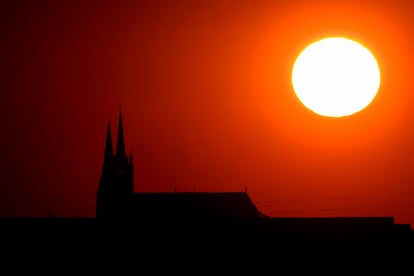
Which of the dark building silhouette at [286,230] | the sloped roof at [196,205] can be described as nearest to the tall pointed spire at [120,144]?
the sloped roof at [196,205]

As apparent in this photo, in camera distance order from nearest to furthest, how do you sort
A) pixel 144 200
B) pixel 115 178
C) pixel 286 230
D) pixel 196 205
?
pixel 286 230 → pixel 196 205 → pixel 144 200 → pixel 115 178

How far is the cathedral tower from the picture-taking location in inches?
4584

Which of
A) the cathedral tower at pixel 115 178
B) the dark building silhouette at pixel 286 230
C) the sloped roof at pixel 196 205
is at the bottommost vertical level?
the dark building silhouette at pixel 286 230

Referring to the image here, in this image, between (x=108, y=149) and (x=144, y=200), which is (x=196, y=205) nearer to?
(x=144, y=200)

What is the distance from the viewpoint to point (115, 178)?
11769 centimetres

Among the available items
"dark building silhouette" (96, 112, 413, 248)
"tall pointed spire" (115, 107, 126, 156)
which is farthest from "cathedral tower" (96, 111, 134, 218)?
"dark building silhouette" (96, 112, 413, 248)

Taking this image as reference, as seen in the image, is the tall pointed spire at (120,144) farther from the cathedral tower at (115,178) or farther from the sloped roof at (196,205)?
the sloped roof at (196,205)

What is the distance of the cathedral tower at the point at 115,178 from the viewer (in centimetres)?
11644

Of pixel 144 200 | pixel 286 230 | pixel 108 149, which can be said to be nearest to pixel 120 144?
pixel 108 149

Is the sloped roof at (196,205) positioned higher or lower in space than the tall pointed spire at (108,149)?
lower

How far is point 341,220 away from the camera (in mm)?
79750

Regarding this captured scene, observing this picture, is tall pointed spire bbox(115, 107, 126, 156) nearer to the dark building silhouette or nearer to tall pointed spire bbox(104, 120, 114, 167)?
tall pointed spire bbox(104, 120, 114, 167)

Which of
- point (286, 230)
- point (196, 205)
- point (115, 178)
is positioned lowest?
point (286, 230)

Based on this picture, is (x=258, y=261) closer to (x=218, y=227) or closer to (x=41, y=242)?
(x=218, y=227)
